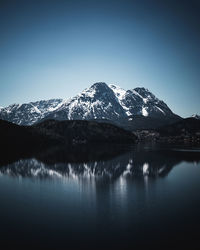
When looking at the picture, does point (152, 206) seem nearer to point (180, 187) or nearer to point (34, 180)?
point (180, 187)

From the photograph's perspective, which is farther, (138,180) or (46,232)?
(138,180)

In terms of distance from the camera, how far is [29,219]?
52.4 metres

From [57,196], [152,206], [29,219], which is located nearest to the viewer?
[29,219]

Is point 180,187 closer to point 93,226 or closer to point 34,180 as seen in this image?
point 93,226

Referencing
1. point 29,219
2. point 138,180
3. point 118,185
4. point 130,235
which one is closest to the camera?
point 130,235

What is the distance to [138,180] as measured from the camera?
322 feet

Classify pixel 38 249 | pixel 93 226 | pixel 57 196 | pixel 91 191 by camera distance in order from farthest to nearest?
pixel 91 191, pixel 57 196, pixel 93 226, pixel 38 249

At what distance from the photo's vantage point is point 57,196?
72.6 m

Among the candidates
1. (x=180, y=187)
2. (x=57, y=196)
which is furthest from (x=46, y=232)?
(x=180, y=187)

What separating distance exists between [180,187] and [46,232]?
5495 centimetres

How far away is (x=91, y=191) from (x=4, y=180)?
40408mm

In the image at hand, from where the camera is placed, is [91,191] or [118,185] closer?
[91,191]

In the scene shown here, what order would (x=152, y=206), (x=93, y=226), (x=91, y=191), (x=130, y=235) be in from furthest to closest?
(x=91, y=191)
(x=152, y=206)
(x=93, y=226)
(x=130, y=235)

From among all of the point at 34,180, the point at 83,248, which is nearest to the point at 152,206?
the point at 83,248
